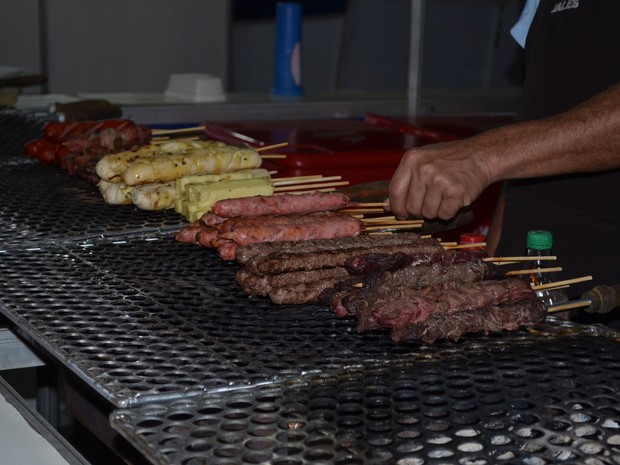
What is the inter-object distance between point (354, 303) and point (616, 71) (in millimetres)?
1602

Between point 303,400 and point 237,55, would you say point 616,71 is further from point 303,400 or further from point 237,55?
point 237,55

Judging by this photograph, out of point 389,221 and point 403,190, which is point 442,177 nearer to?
point 403,190

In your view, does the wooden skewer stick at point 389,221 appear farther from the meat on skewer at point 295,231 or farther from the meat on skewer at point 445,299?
the meat on skewer at point 445,299

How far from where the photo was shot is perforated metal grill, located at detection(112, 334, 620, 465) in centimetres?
172

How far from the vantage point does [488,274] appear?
2650 millimetres

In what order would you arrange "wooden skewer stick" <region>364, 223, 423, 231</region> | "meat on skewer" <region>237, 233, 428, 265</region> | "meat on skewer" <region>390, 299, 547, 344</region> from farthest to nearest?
"wooden skewer stick" <region>364, 223, 423, 231</region> → "meat on skewer" <region>237, 233, 428, 265</region> → "meat on skewer" <region>390, 299, 547, 344</region>

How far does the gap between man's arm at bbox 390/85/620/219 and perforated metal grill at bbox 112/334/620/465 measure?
78cm

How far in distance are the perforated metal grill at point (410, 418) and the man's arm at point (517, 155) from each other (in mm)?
781

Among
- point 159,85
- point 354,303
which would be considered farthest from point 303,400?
point 159,85

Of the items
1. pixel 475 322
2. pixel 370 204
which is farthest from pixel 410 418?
pixel 370 204

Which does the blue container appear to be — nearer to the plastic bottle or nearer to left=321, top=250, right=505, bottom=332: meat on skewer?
the plastic bottle

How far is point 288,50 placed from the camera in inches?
226

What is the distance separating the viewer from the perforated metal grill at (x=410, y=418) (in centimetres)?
172

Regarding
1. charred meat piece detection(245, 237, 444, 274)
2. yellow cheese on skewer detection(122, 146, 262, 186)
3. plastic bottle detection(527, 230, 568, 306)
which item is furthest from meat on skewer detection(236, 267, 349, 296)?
yellow cheese on skewer detection(122, 146, 262, 186)
